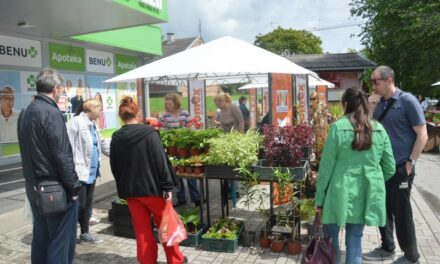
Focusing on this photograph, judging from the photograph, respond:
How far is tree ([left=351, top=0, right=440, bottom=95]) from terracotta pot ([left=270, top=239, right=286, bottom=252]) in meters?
17.9

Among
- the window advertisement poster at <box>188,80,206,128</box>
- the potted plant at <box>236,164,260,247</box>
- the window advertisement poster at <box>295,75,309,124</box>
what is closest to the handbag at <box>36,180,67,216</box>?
the potted plant at <box>236,164,260,247</box>

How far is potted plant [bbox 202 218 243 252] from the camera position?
4.46 meters

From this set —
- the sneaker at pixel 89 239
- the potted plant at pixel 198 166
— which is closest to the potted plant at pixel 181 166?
the potted plant at pixel 198 166

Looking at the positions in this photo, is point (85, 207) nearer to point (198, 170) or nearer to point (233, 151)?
point (198, 170)

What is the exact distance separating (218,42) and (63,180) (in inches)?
126

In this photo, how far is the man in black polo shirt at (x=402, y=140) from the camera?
380 cm

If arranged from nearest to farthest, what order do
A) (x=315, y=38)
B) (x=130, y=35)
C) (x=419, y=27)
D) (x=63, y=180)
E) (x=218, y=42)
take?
(x=63, y=180) → (x=218, y=42) → (x=130, y=35) → (x=419, y=27) → (x=315, y=38)

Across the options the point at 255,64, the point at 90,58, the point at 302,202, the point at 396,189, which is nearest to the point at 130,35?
the point at 90,58

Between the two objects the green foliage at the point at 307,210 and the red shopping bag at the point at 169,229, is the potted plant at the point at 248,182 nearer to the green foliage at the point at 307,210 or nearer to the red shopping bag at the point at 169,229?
the green foliage at the point at 307,210

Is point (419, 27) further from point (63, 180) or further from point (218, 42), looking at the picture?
point (63, 180)

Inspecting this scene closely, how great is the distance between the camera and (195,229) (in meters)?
4.77

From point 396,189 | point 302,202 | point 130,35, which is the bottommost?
point 302,202

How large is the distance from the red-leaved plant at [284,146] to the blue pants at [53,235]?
220 centimetres

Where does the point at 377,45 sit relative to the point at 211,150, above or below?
above
